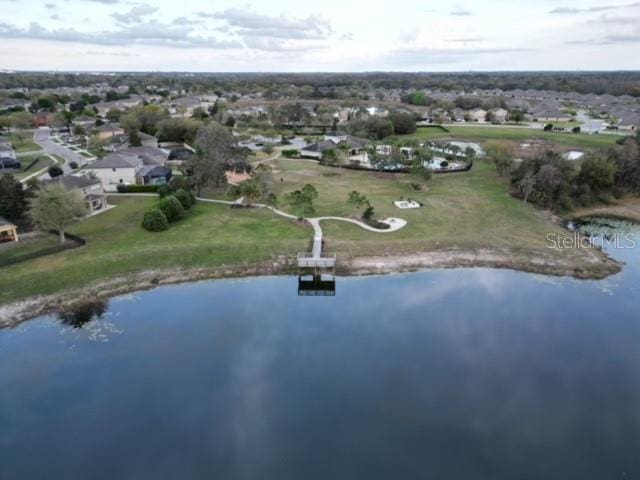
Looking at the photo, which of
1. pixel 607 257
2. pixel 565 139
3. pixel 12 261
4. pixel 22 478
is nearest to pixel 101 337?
A: pixel 22 478

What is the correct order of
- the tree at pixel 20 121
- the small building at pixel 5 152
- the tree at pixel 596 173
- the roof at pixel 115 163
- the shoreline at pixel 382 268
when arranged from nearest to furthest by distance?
the shoreline at pixel 382 268
the tree at pixel 596 173
the roof at pixel 115 163
the small building at pixel 5 152
the tree at pixel 20 121

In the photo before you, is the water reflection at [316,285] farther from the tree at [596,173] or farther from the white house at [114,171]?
the tree at [596,173]

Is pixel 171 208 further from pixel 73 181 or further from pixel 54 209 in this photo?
pixel 73 181

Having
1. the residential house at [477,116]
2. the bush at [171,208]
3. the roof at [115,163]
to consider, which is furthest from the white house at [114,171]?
the residential house at [477,116]

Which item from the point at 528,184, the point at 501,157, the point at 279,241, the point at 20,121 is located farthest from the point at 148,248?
the point at 20,121

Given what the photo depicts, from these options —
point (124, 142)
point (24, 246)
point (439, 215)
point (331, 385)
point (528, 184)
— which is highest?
point (528, 184)
